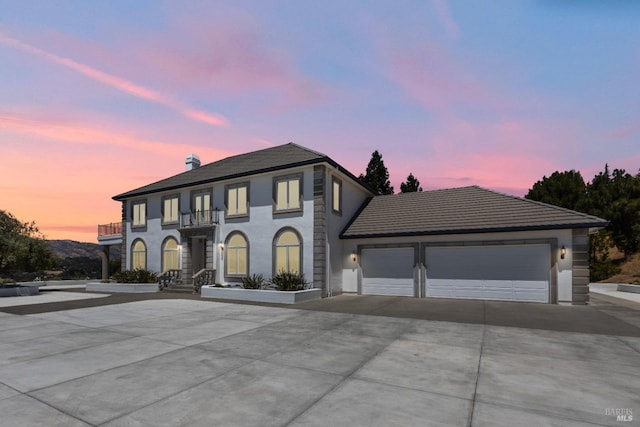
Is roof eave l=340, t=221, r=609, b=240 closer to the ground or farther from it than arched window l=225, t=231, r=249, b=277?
farther from it

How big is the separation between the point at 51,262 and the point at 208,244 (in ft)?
71.4

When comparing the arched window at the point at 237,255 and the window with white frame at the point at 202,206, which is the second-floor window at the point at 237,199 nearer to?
the arched window at the point at 237,255

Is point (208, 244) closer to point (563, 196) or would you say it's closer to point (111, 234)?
point (111, 234)

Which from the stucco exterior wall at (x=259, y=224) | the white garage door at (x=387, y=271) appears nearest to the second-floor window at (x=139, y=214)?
the stucco exterior wall at (x=259, y=224)

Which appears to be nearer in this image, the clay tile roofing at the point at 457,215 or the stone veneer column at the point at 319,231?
the clay tile roofing at the point at 457,215

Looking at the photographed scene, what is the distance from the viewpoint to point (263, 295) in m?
15.3

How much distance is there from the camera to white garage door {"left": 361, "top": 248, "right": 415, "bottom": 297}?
1766 cm

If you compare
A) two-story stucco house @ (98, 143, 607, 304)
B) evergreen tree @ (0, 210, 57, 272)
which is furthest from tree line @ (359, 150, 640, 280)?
evergreen tree @ (0, 210, 57, 272)

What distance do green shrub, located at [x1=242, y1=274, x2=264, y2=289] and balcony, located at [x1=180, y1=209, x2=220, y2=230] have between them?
4442mm

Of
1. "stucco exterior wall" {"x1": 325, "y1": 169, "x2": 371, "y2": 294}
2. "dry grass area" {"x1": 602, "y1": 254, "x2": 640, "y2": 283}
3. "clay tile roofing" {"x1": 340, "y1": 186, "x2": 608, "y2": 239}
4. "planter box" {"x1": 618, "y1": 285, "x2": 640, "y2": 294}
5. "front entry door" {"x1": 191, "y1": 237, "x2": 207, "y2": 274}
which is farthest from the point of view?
"dry grass area" {"x1": 602, "y1": 254, "x2": 640, "y2": 283}

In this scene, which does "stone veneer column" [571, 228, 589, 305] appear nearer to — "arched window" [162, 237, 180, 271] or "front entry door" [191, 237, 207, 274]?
"front entry door" [191, 237, 207, 274]

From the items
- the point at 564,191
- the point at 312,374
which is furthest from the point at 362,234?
the point at 564,191

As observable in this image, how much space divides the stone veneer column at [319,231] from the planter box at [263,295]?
68cm

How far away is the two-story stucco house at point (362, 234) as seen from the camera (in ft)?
49.6
